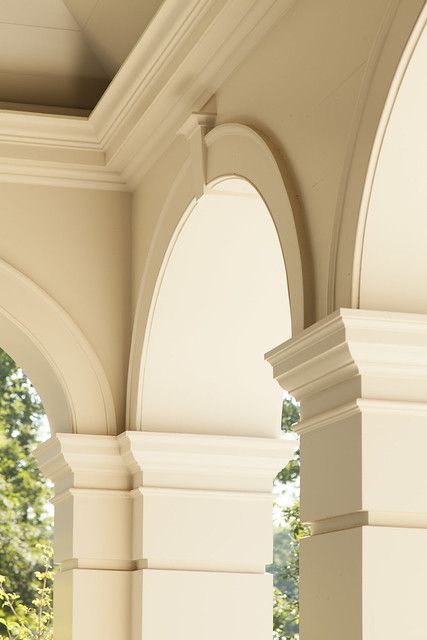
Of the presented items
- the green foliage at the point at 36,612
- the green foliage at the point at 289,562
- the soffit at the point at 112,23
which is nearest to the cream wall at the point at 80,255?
the soffit at the point at 112,23

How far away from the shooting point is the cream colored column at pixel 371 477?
4.25 meters

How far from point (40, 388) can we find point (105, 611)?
1495 mm

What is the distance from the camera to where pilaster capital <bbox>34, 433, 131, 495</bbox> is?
305 inches

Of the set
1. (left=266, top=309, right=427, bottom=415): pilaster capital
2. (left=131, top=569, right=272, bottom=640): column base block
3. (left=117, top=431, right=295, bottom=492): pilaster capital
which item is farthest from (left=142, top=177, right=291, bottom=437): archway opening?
(left=266, top=309, right=427, bottom=415): pilaster capital

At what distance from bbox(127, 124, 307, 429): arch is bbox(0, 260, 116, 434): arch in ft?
0.70

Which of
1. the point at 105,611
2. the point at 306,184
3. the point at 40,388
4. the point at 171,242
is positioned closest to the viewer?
the point at 306,184

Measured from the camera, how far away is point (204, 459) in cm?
755

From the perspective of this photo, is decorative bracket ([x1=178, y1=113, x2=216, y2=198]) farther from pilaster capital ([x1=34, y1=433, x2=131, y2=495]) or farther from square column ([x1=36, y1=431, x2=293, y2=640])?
pilaster capital ([x1=34, y1=433, x2=131, y2=495])

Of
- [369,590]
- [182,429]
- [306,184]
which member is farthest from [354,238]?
[182,429]

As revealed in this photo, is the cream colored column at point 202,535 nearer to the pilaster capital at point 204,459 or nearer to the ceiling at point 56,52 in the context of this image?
the pilaster capital at point 204,459

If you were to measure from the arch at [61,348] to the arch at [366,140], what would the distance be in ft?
11.4

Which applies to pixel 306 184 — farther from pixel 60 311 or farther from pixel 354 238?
pixel 60 311

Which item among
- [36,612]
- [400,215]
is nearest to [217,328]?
[400,215]

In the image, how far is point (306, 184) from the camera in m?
5.00
